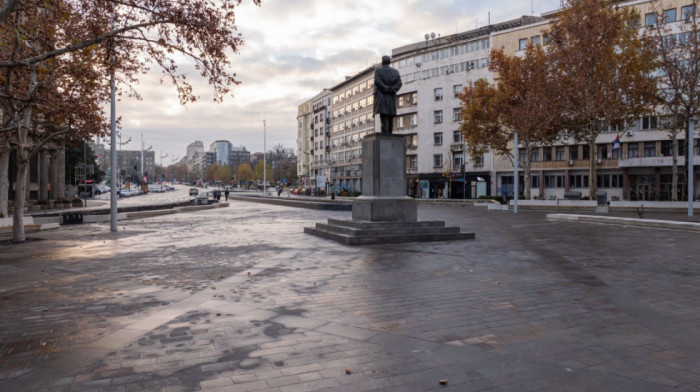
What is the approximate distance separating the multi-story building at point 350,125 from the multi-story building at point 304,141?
15.2 m

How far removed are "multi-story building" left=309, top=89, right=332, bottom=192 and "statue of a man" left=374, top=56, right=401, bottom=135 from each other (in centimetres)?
7187

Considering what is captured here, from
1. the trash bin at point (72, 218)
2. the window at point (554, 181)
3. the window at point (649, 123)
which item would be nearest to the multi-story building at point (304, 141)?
the window at point (554, 181)

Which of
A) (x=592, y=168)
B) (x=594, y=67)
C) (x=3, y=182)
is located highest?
(x=594, y=67)

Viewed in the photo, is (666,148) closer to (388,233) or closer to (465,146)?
(465,146)

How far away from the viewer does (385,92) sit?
15453 millimetres

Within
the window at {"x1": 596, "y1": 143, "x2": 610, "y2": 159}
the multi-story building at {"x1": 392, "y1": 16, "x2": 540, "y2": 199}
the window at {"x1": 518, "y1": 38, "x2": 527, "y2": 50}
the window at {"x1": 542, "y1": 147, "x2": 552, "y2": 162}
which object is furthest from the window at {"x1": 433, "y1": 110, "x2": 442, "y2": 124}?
the window at {"x1": 596, "y1": 143, "x2": 610, "y2": 159}

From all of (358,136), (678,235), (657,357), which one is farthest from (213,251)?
(358,136)

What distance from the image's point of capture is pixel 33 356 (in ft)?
14.1

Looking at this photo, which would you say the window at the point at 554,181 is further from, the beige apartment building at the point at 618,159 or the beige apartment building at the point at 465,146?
the beige apartment building at the point at 465,146

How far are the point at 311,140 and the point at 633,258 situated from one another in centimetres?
9374

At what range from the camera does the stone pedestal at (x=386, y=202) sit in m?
14.2

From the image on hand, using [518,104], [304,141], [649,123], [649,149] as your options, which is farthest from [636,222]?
[304,141]

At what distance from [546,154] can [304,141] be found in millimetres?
65294

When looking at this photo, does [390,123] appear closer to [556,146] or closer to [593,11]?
[593,11]
